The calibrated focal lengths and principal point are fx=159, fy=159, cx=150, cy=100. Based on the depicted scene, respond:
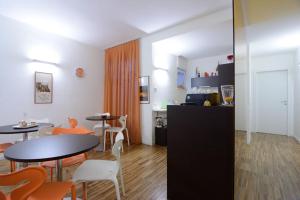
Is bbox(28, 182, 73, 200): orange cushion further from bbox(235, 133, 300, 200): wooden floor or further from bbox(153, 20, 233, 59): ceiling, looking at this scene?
bbox(153, 20, 233, 59): ceiling

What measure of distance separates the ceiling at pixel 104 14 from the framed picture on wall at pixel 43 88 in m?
1.13

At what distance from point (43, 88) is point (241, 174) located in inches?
176

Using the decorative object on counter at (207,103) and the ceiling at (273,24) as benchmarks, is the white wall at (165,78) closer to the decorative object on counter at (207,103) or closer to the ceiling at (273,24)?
the ceiling at (273,24)

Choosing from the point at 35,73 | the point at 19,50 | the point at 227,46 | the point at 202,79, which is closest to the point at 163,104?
the point at 202,79

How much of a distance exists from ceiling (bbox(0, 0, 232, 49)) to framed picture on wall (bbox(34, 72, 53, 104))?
3.72 ft

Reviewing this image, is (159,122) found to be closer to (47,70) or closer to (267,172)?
(267,172)

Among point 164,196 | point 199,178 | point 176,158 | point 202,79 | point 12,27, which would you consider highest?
point 12,27

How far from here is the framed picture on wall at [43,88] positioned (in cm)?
372

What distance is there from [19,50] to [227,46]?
5.42m

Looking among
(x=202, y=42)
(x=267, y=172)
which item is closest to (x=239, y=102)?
(x=267, y=172)

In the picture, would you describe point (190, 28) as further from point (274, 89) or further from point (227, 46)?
point (274, 89)

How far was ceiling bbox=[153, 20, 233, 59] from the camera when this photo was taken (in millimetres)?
3627

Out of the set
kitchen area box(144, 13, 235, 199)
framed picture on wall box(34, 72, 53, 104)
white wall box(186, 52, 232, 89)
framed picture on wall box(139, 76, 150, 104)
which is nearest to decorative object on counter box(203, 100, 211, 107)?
kitchen area box(144, 13, 235, 199)

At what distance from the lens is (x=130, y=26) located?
370cm
